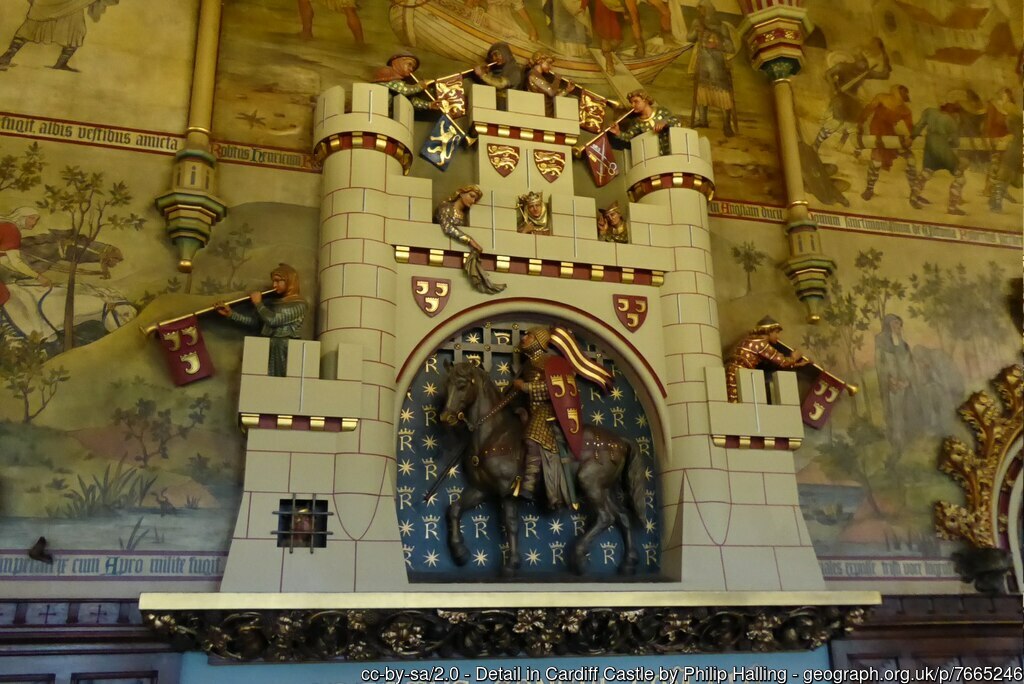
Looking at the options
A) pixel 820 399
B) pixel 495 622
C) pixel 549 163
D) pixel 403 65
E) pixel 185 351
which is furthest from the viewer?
pixel 820 399

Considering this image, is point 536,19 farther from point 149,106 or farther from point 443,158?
point 149,106

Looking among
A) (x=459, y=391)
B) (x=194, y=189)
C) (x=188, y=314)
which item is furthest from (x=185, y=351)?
(x=459, y=391)

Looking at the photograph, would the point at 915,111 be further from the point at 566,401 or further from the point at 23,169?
the point at 23,169

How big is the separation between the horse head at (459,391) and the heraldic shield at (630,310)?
4.74 ft

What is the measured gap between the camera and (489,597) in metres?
6.70

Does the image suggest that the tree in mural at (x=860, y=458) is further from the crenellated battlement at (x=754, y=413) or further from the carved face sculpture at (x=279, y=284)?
the carved face sculpture at (x=279, y=284)

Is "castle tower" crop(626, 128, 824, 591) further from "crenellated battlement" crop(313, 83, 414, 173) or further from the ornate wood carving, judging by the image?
"crenellated battlement" crop(313, 83, 414, 173)

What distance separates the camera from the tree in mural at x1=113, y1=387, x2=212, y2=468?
23.8 ft

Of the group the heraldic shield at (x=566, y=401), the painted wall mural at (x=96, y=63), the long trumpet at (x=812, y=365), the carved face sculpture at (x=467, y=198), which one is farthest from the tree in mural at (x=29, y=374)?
the long trumpet at (x=812, y=365)

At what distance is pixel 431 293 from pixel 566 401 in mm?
1384

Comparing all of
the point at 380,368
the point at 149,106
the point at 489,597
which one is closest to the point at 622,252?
the point at 380,368

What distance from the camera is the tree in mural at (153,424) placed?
726 cm

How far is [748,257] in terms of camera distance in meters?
9.46

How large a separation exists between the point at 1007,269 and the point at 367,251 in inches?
271
